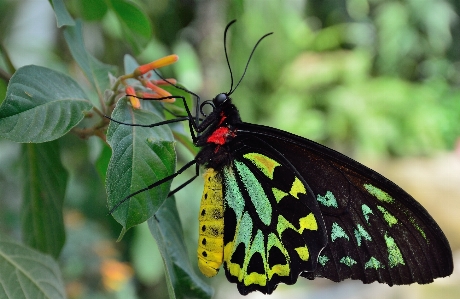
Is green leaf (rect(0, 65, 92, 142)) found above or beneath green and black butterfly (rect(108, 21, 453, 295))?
beneath

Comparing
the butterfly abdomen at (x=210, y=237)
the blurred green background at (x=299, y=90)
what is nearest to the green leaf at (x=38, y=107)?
the butterfly abdomen at (x=210, y=237)

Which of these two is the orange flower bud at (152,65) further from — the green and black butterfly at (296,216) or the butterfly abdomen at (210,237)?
the butterfly abdomen at (210,237)

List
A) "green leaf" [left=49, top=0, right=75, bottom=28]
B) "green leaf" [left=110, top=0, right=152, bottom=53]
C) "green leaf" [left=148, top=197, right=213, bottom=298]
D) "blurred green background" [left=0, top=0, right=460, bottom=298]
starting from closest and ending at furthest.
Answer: "green leaf" [left=49, top=0, right=75, bottom=28]
"green leaf" [left=148, top=197, right=213, bottom=298]
"green leaf" [left=110, top=0, right=152, bottom=53]
"blurred green background" [left=0, top=0, right=460, bottom=298]

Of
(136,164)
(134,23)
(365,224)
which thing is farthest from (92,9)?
(365,224)

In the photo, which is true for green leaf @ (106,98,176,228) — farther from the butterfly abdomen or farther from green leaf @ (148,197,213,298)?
the butterfly abdomen

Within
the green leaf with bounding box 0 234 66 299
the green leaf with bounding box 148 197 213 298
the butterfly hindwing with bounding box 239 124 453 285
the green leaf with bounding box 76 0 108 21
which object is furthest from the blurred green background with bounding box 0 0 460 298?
the butterfly hindwing with bounding box 239 124 453 285
